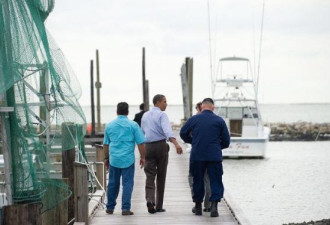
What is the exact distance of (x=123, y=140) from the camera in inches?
431

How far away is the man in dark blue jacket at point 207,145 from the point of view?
35.3 feet

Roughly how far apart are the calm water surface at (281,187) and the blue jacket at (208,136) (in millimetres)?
8154

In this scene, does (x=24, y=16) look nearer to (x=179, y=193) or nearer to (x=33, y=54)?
(x=33, y=54)

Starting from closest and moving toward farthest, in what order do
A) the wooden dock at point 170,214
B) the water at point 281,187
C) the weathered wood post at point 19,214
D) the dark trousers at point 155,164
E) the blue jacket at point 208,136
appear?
the weathered wood post at point 19,214 → the blue jacket at point 208,136 → the wooden dock at point 170,214 → the dark trousers at point 155,164 → the water at point 281,187

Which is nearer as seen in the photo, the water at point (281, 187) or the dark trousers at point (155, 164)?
the dark trousers at point (155, 164)

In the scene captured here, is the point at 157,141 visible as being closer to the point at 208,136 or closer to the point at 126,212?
A: the point at 208,136

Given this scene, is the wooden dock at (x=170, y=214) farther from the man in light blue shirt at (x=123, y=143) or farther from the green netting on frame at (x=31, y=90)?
the green netting on frame at (x=31, y=90)

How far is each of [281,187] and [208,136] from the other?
17140mm

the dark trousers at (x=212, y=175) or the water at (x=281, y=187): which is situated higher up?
the dark trousers at (x=212, y=175)

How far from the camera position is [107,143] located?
1116 centimetres

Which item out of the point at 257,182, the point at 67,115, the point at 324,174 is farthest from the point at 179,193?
the point at 324,174

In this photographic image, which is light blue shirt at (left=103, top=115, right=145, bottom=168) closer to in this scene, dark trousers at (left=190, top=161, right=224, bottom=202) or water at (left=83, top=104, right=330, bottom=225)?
dark trousers at (left=190, top=161, right=224, bottom=202)

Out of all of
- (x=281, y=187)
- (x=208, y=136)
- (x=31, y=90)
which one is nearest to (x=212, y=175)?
(x=208, y=136)

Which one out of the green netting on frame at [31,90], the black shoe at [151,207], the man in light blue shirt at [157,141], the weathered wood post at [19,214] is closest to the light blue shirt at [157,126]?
the man in light blue shirt at [157,141]
